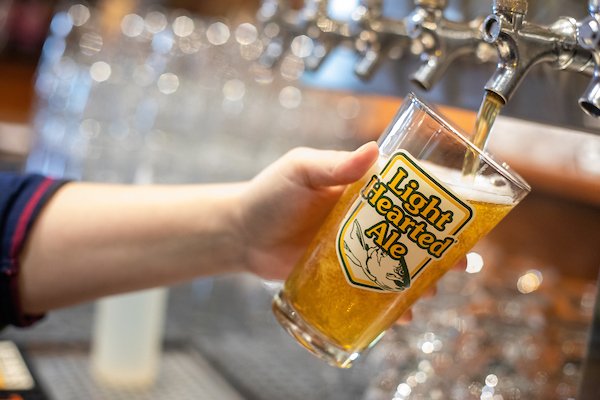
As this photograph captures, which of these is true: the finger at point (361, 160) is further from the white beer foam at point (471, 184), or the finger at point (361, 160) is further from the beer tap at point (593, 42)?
the beer tap at point (593, 42)

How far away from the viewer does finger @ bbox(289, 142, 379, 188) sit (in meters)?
0.94

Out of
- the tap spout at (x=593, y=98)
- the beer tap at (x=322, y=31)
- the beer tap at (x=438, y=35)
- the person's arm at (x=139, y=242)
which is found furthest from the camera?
the beer tap at (x=322, y=31)

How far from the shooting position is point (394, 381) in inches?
51.4

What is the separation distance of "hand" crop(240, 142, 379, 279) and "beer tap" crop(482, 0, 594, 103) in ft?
0.53

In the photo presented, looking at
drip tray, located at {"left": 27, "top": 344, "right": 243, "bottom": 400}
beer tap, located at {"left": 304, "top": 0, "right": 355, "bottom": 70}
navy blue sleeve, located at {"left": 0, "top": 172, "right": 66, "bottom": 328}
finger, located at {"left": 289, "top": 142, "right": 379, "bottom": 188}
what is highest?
beer tap, located at {"left": 304, "top": 0, "right": 355, "bottom": 70}

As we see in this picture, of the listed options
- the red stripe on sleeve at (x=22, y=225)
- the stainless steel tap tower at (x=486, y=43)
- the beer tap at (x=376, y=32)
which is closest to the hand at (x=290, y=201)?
the stainless steel tap tower at (x=486, y=43)

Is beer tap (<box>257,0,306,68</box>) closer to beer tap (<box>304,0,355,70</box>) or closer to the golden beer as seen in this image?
beer tap (<box>304,0,355,70</box>)

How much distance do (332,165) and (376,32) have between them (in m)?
0.39

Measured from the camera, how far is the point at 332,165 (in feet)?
3.38

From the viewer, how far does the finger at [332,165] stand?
3.08 ft

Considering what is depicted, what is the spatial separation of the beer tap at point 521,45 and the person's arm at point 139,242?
0.48m

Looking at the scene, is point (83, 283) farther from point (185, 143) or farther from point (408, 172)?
point (185, 143)

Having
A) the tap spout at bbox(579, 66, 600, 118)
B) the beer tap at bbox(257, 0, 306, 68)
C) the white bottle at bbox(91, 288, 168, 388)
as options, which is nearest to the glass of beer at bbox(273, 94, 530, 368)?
the tap spout at bbox(579, 66, 600, 118)

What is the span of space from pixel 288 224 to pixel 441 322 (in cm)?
38
